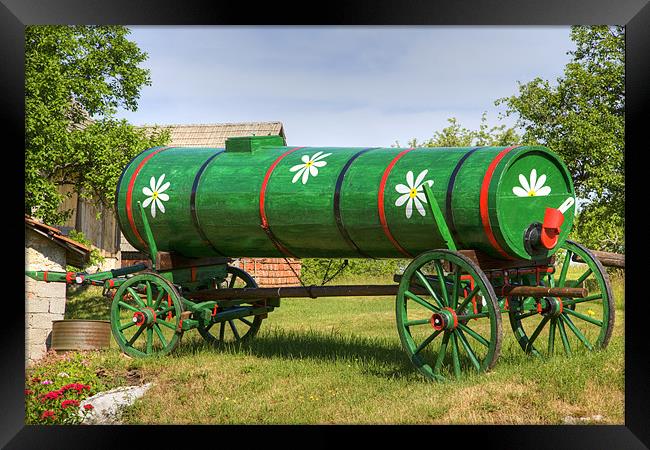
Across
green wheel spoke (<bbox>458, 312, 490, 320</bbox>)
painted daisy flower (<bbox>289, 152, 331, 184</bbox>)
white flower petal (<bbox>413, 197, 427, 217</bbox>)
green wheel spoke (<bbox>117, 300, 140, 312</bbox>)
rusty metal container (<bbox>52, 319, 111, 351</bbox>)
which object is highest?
painted daisy flower (<bbox>289, 152, 331, 184</bbox>)

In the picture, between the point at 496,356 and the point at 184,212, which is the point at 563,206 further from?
the point at 184,212

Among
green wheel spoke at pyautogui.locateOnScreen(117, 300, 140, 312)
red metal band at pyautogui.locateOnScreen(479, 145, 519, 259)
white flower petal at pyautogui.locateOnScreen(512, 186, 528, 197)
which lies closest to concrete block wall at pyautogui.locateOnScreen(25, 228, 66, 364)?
green wheel spoke at pyautogui.locateOnScreen(117, 300, 140, 312)

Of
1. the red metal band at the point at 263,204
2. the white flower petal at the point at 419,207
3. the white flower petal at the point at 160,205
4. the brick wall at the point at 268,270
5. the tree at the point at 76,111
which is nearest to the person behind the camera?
the white flower petal at the point at 419,207

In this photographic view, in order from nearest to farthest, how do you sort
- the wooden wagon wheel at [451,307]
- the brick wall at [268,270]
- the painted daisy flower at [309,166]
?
the wooden wagon wheel at [451,307] < the painted daisy flower at [309,166] < the brick wall at [268,270]

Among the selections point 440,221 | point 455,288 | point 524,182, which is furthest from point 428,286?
point 524,182

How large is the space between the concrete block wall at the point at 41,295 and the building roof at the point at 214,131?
13156 mm

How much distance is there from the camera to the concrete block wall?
11.1 m

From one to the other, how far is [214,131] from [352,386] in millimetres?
18131

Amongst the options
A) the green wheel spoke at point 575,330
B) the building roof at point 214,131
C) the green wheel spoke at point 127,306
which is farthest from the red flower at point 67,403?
the building roof at point 214,131

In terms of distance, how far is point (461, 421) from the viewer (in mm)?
6852

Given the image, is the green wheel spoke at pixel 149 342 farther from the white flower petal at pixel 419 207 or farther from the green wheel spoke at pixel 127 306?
the white flower petal at pixel 419 207

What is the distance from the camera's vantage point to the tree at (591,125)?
1714 centimetres

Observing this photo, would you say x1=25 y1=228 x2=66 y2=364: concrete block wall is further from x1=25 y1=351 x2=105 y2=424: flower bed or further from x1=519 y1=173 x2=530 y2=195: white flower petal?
x1=519 y1=173 x2=530 y2=195: white flower petal

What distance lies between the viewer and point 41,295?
11.5 m
